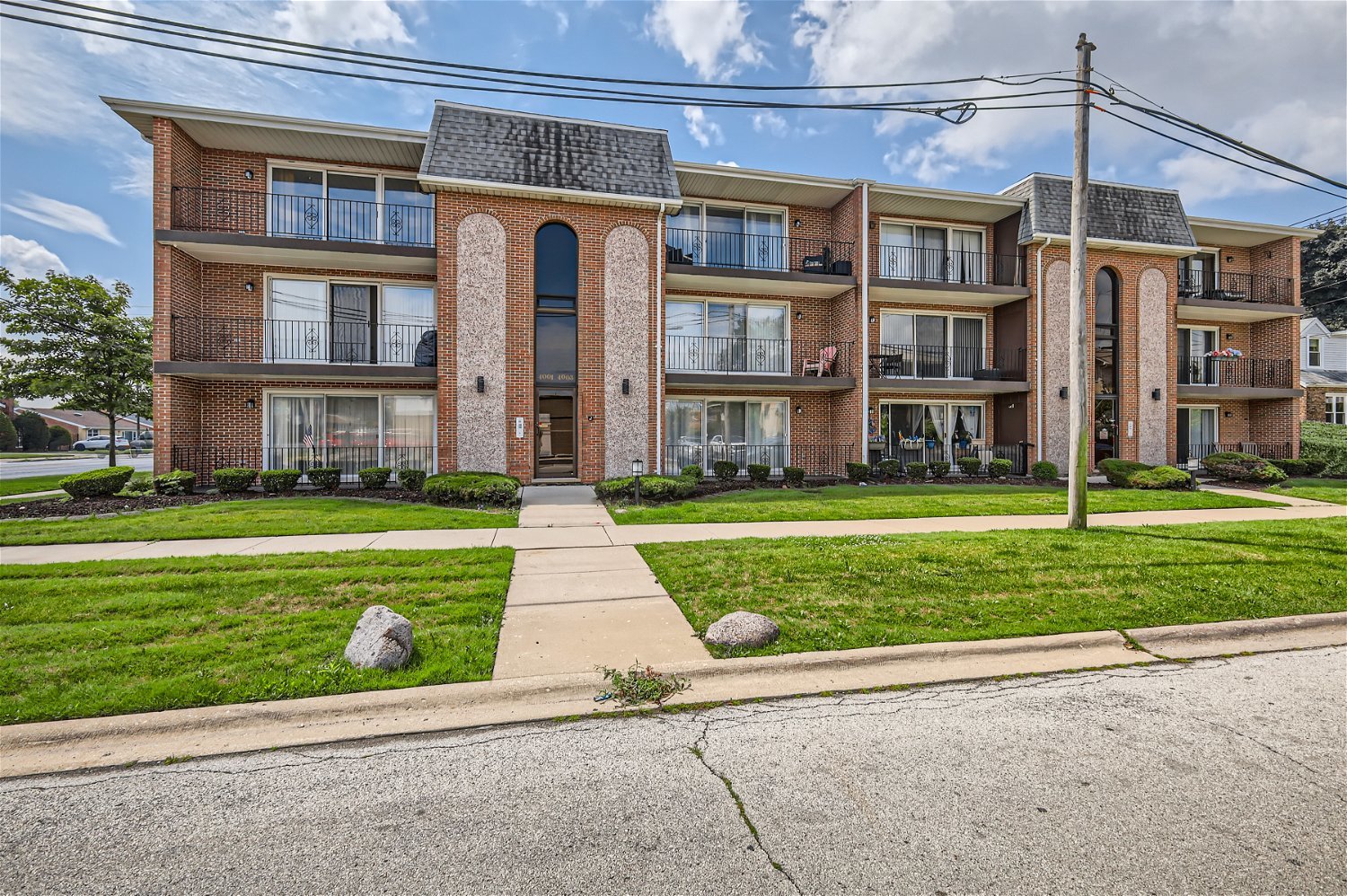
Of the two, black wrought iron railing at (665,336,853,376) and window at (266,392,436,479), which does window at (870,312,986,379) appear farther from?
window at (266,392,436,479)

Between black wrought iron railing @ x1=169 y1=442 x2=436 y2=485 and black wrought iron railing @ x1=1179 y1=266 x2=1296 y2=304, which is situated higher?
black wrought iron railing @ x1=1179 y1=266 x2=1296 y2=304

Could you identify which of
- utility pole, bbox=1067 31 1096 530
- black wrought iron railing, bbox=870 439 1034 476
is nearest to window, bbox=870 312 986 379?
black wrought iron railing, bbox=870 439 1034 476

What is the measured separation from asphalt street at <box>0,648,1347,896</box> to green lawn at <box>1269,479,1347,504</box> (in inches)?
Answer: 542

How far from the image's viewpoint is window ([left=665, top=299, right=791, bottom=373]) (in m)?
16.5

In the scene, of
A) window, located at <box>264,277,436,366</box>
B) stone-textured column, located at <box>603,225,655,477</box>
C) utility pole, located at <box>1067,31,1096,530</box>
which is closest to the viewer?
utility pole, located at <box>1067,31,1096,530</box>

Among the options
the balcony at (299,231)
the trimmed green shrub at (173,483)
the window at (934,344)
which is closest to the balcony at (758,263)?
the window at (934,344)

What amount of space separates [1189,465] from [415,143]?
2559cm

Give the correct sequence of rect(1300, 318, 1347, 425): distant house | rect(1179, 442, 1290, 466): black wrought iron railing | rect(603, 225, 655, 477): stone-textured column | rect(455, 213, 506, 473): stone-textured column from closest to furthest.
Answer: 1. rect(455, 213, 506, 473): stone-textured column
2. rect(603, 225, 655, 477): stone-textured column
3. rect(1179, 442, 1290, 466): black wrought iron railing
4. rect(1300, 318, 1347, 425): distant house

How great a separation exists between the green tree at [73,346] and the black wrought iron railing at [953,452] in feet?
76.0

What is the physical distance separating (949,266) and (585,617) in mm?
17372

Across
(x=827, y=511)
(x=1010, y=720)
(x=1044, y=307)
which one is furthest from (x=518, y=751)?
(x=1044, y=307)

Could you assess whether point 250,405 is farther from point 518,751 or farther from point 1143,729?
point 1143,729

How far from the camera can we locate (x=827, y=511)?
10.5m

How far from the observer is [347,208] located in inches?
573
